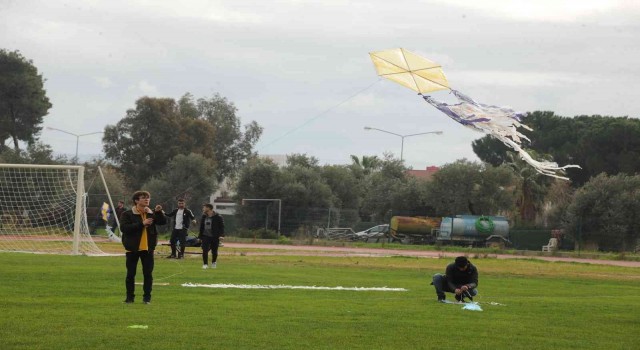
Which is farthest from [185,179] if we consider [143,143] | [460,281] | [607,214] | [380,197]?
[460,281]

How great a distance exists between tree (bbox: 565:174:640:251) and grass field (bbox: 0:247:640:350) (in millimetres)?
31551

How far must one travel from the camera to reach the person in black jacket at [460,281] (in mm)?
19094

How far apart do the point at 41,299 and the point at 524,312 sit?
8.24 m

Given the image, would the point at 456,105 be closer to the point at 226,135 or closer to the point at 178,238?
the point at 178,238

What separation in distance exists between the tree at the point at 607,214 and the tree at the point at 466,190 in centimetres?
1074

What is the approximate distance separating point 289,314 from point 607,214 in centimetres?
4876

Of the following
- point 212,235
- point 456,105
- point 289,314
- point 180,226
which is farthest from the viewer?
point 180,226

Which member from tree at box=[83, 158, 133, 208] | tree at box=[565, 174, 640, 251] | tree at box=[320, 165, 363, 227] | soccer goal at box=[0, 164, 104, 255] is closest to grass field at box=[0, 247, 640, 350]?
soccer goal at box=[0, 164, 104, 255]

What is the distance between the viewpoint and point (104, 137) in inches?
3900

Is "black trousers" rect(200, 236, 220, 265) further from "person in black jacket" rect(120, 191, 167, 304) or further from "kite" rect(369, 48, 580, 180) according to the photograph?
"person in black jacket" rect(120, 191, 167, 304)

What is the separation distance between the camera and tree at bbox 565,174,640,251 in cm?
5819

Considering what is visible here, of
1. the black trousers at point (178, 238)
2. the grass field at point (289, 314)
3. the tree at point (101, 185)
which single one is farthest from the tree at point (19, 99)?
the grass field at point (289, 314)

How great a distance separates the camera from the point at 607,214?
61.4m

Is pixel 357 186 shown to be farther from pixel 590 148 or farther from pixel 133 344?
pixel 133 344
